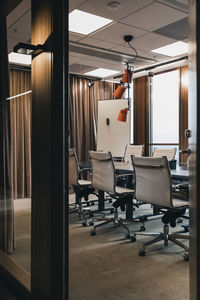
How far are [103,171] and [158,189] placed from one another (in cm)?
103

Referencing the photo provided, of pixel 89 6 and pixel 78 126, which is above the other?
pixel 89 6

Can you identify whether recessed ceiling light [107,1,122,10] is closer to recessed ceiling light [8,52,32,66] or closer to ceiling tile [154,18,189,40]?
ceiling tile [154,18,189,40]

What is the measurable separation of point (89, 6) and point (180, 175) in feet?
7.78

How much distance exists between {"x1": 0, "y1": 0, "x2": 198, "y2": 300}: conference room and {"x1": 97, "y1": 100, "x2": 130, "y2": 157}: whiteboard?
3 centimetres

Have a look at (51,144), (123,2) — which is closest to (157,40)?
(123,2)

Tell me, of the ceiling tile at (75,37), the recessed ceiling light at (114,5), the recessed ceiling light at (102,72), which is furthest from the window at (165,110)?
the recessed ceiling light at (114,5)

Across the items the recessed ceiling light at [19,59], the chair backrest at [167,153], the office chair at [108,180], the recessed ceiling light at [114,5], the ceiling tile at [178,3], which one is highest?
the ceiling tile at [178,3]

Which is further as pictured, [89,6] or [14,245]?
[89,6]

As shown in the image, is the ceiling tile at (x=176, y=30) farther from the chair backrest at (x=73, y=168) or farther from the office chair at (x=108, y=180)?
the chair backrest at (x=73, y=168)

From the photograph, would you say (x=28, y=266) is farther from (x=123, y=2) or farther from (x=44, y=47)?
(x=123, y=2)

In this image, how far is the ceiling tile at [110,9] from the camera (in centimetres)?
363

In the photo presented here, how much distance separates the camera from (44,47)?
192 centimetres

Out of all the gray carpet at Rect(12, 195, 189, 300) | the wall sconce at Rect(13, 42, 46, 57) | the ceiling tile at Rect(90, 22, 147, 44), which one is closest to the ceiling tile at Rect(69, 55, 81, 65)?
the ceiling tile at Rect(90, 22, 147, 44)

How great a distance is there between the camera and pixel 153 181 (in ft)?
10.4
